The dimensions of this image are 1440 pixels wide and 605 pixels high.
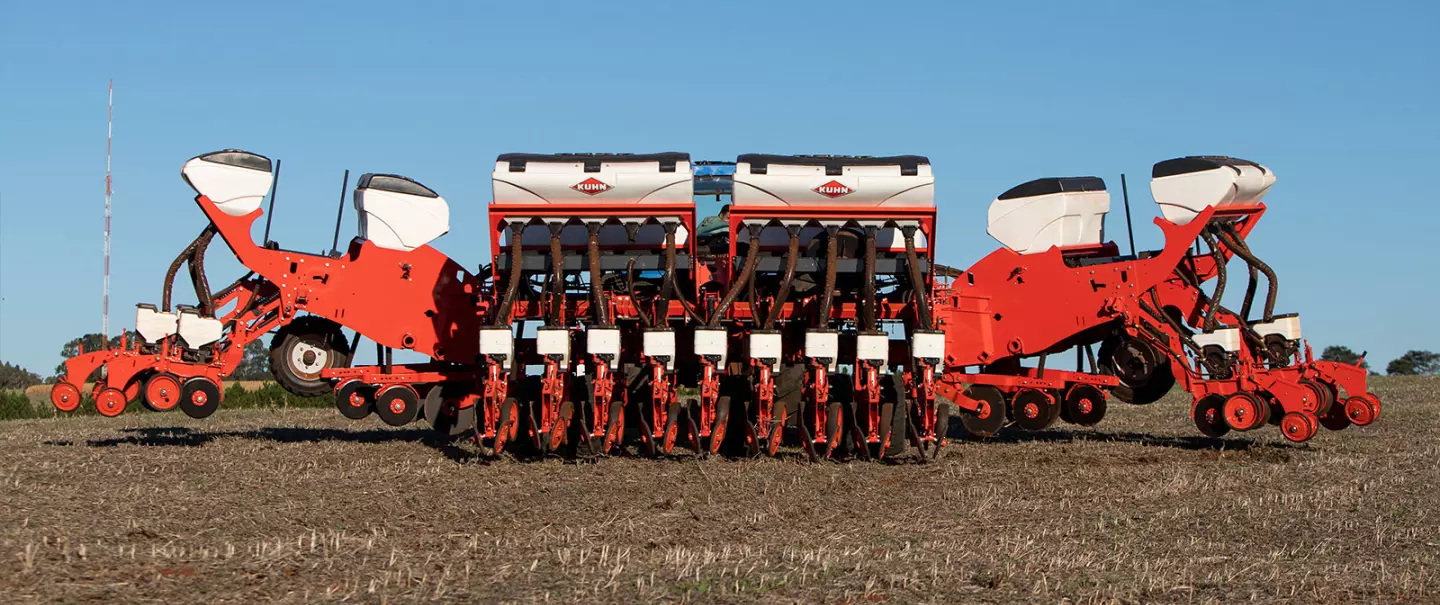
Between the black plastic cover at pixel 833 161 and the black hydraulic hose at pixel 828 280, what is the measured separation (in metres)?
0.69

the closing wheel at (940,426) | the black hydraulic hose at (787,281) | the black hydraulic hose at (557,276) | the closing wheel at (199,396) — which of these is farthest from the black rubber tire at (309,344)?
the closing wheel at (940,426)

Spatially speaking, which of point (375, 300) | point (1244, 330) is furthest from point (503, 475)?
point (1244, 330)

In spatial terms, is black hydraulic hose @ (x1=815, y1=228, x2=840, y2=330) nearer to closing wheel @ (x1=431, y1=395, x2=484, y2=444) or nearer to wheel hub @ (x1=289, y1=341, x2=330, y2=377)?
closing wheel @ (x1=431, y1=395, x2=484, y2=444)

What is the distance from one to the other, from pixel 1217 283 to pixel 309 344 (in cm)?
1062

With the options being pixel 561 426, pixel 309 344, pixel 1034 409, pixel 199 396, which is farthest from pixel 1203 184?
pixel 199 396

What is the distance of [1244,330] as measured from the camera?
18594mm

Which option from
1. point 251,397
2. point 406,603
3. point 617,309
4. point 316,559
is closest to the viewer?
point 406,603

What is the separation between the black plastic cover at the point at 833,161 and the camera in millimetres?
16641

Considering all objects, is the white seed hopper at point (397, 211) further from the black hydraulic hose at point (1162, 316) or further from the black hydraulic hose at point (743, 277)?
the black hydraulic hose at point (1162, 316)

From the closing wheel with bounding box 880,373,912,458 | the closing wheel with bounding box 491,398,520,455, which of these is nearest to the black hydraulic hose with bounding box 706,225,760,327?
the closing wheel with bounding box 880,373,912,458

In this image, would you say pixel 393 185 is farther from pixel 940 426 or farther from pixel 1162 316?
pixel 1162 316

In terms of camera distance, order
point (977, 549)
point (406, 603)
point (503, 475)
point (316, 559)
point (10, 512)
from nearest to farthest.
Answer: point (406, 603) < point (316, 559) < point (977, 549) < point (10, 512) < point (503, 475)

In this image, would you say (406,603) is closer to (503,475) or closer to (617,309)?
(503,475)

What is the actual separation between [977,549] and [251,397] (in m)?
26.8
